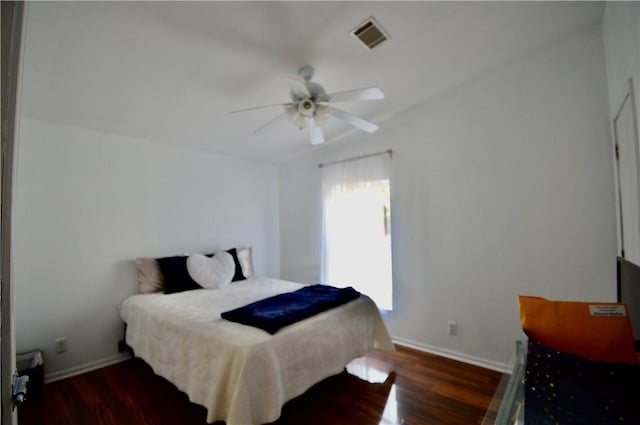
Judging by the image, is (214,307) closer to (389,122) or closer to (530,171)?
(389,122)

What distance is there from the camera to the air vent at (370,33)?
1.87 meters

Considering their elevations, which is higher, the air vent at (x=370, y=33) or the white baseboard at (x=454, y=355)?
the air vent at (x=370, y=33)

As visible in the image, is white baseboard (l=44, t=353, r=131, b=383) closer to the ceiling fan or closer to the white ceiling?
the white ceiling

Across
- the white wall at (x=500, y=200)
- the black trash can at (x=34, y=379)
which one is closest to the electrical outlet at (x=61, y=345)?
the black trash can at (x=34, y=379)

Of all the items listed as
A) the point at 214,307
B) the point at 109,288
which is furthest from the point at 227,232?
the point at 214,307

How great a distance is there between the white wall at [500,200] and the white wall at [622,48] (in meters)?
0.32

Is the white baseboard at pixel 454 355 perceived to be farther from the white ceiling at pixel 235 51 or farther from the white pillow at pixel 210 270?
the white ceiling at pixel 235 51

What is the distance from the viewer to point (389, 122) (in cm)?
318

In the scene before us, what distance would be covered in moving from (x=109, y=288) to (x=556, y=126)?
13.8 feet

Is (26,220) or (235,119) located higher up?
(235,119)

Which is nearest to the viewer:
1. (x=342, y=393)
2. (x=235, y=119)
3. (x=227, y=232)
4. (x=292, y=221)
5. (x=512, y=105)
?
(x=342, y=393)

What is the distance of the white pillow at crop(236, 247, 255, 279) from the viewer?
11.4 feet

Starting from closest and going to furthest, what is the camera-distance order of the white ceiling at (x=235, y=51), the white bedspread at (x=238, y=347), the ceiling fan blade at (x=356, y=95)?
the white bedspread at (x=238, y=347) → the white ceiling at (x=235, y=51) → the ceiling fan blade at (x=356, y=95)

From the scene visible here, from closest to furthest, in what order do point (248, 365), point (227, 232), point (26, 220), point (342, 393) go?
1. point (248, 365)
2. point (342, 393)
3. point (26, 220)
4. point (227, 232)
